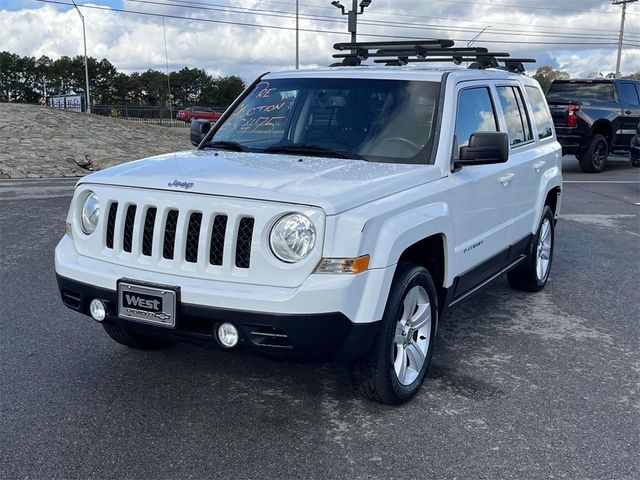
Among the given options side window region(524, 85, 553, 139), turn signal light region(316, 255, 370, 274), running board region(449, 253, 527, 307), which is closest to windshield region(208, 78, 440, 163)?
running board region(449, 253, 527, 307)

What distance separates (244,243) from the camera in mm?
3434

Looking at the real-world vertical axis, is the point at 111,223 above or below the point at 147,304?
above

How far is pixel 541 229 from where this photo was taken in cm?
638

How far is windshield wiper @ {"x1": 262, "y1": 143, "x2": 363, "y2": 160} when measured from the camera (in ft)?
14.3

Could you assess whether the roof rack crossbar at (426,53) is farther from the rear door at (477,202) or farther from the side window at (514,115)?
the rear door at (477,202)

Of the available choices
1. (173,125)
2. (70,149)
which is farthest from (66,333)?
(173,125)

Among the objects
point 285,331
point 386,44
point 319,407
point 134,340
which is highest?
point 386,44

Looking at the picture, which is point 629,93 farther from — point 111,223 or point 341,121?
point 111,223

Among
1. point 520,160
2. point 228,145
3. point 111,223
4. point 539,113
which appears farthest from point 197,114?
point 111,223

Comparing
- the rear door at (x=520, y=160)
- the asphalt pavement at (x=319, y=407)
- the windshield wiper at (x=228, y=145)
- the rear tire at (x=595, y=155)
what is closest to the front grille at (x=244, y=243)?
the asphalt pavement at (x=319, y=407)

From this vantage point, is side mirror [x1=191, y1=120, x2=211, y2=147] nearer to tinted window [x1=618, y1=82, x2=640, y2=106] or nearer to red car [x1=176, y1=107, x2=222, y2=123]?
tinted window [x1=618, y1=82, x2=640, y2=106]

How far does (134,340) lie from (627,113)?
15072 millimetres

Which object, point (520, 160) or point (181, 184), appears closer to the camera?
point (181, 184)

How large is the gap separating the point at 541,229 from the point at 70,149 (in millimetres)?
13745
